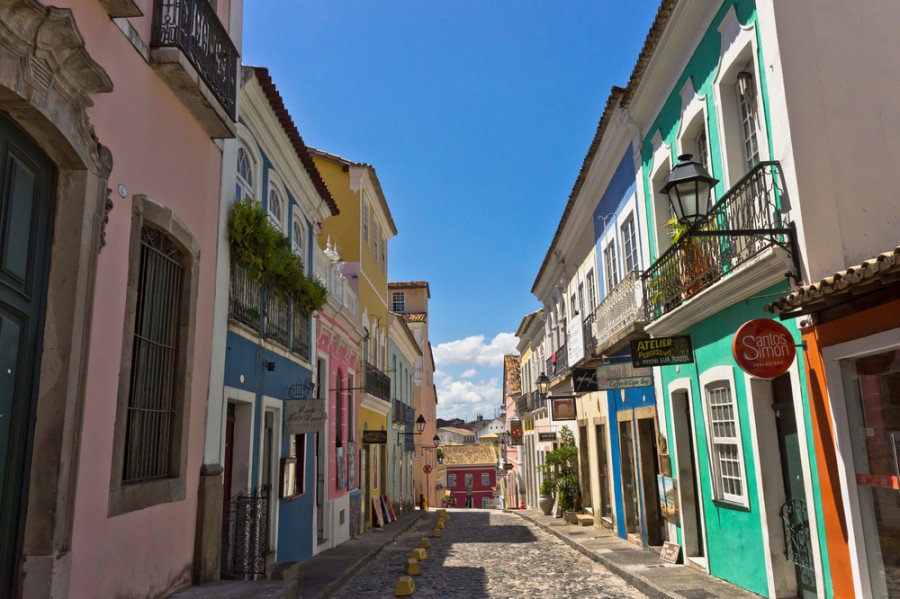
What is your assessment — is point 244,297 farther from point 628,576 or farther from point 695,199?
point 628,576

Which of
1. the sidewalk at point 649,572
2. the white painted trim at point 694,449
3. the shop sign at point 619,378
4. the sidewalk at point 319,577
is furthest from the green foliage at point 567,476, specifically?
the white painted trim at point 694,449

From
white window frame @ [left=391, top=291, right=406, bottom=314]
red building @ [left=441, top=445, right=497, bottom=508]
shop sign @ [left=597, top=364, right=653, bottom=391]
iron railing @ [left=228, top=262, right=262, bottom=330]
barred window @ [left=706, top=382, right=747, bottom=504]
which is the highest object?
white window frame @ [left=391, top=291, right=406, bottom=314]

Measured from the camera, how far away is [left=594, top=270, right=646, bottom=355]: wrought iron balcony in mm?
11641

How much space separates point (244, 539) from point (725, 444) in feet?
19.9

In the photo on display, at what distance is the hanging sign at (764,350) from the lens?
21.6ft

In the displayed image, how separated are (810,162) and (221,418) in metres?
→ 6.69

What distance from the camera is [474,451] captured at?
65.1 m

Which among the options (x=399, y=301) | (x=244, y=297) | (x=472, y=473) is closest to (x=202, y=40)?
(x=244, y=297)

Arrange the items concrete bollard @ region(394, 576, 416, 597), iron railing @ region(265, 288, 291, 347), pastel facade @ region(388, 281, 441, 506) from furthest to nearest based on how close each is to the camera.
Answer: pastel facade @ region(388, 281, 441, 506)
iron railing @ region(265, 288, 291, 347)
concrete bollard @ region(394, 576, 416, 597)

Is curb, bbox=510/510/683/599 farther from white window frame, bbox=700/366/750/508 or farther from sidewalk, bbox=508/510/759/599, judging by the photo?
white window frame, bbox=700/366/750/508

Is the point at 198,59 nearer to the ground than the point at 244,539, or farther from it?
farther from it

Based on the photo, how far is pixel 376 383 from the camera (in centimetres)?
2123

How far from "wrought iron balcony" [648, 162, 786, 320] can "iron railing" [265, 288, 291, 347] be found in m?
5.57

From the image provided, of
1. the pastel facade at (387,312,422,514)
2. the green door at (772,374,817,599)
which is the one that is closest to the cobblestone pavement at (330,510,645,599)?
the green door at (772,374,817,599)
